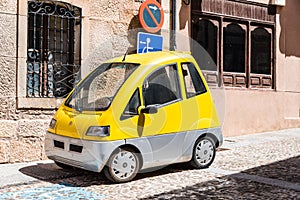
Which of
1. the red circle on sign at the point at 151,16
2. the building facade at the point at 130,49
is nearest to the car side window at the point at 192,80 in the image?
the building facade at the point at 130,49

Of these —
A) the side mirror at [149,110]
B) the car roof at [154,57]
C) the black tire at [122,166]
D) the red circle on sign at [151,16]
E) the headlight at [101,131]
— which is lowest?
the black tire at [122,166]

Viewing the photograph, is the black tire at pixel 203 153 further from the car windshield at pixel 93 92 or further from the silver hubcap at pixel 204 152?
the car windshield at pixel 93 92

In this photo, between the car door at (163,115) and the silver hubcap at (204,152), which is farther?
the silver hubcap at (204,152)

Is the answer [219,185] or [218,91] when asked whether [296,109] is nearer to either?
[218,91]

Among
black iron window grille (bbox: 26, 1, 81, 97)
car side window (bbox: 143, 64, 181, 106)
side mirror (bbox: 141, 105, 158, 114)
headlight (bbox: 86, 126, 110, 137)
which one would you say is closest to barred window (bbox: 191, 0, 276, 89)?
black iron window grille (bbox: 26, 1, 81, 97)

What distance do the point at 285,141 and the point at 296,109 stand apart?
2.88 m

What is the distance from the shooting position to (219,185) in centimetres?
601

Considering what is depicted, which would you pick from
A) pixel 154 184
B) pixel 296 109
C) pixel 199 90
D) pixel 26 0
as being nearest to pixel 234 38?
pixel 296 109

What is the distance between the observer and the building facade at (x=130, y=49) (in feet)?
25.6

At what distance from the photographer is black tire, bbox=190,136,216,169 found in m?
6.97

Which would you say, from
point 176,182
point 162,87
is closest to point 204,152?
point 176,182

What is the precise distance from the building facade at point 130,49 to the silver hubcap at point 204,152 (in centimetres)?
297

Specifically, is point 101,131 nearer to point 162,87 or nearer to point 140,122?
point 140,122

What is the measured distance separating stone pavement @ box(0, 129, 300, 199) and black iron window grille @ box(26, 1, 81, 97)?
1597 millimetres
